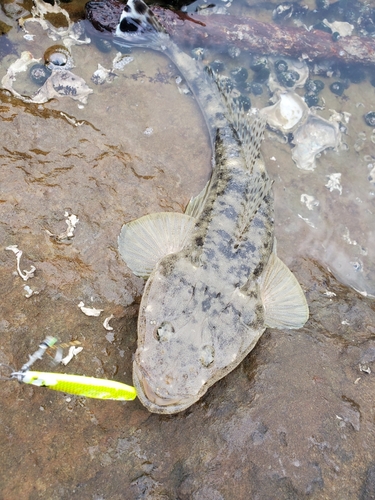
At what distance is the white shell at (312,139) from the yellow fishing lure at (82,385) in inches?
150

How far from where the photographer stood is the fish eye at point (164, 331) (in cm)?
357

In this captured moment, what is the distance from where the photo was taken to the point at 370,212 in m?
5.87

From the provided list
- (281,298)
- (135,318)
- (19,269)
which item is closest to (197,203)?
(281,298)

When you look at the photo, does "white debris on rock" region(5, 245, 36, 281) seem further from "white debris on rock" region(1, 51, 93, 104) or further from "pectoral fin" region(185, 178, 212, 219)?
"white debris on rock" region(1, 51, 93, 104)

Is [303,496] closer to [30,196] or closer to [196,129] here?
[30,196]

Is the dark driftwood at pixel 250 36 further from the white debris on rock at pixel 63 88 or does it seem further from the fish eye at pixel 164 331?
the fish eye at pixel 164 331

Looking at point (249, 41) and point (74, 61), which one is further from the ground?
point (249, 41)

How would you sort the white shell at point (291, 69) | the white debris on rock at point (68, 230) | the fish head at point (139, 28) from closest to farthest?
the white debris on rock at point (68, 230), the fish head at point (139, 28), the white shell at point (291, 69)

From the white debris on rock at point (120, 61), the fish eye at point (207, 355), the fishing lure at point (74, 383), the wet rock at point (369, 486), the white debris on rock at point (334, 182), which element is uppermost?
the white debris on rock at point (120, 61)

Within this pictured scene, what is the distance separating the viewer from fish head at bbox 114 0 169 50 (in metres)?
5.62

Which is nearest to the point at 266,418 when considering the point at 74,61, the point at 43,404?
the point at 43,404

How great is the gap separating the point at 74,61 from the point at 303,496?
5.36 meters

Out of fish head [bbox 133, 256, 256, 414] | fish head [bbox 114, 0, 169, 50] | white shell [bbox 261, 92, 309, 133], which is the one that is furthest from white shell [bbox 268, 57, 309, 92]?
fish head [bbox 133, 256, 256, 414]

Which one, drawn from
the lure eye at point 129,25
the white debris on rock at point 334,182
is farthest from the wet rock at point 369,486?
the lure eye at point 129,25
